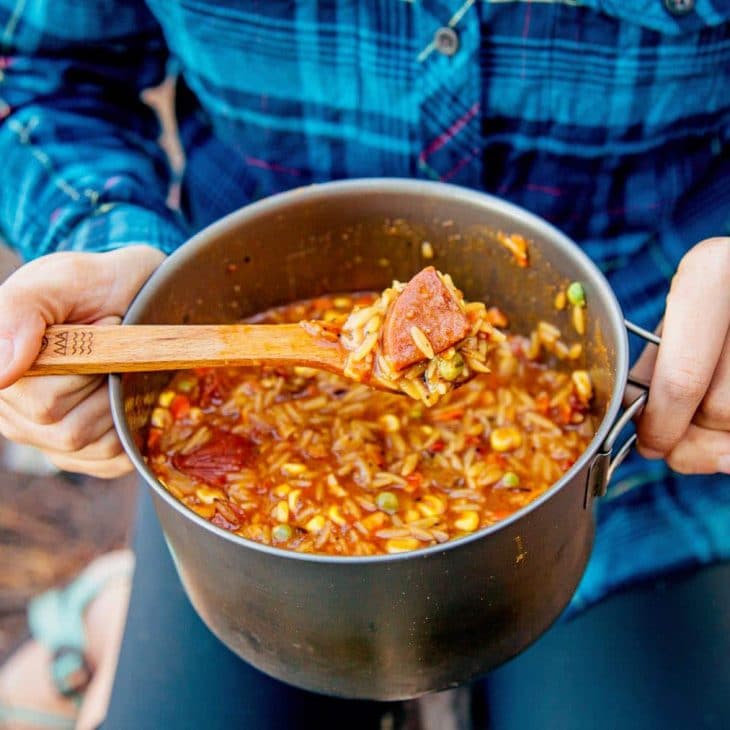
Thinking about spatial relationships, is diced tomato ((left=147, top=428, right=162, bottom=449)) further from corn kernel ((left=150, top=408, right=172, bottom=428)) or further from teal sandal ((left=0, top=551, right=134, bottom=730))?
teal sandal ((left=0, top=551, right=134, bottom=730))

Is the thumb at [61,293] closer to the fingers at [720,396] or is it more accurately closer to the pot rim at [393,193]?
the pot rim at [393,193]

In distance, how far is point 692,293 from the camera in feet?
6.23

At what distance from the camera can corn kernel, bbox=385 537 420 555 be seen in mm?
1893

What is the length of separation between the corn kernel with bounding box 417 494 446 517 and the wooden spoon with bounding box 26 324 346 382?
0.35m

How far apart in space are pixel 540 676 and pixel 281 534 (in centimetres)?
97

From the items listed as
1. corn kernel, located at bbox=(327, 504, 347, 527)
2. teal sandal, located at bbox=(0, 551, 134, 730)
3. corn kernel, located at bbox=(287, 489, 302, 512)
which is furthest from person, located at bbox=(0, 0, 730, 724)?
teal sandal, located at bbox=(0, 551, 134, 730)

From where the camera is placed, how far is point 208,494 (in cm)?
203

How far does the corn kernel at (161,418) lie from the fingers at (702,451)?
1.20 m

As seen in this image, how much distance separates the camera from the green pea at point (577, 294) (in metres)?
2.09

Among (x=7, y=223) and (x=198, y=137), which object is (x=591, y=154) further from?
(x=7, y=223)

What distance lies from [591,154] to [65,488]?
2.79 meters

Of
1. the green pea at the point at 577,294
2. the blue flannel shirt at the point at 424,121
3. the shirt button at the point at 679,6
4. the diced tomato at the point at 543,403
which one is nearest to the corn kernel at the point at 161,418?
the blue flannel shirt at the point at 424,121

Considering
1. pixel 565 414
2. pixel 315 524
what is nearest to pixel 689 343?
pixel 565 414

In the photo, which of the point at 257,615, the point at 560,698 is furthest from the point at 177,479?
the point at 560,698
